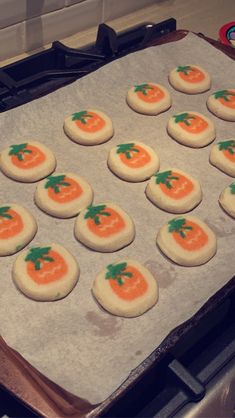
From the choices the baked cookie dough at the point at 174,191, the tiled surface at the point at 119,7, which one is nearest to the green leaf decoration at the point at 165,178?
the baked cookie dough at the point at 174,191

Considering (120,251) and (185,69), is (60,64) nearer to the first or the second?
(185,69)

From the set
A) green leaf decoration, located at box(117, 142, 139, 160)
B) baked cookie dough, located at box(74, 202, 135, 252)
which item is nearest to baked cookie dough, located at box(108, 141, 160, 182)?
green leaf decoration, located at box(117, 142, 139, 160)

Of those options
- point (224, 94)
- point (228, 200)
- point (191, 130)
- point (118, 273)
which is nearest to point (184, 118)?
point (191, 130)

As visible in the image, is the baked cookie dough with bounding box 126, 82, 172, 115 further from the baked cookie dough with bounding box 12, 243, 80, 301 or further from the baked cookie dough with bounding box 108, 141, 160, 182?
the baked cookie dough with bounding box 12, 243, 80, 301

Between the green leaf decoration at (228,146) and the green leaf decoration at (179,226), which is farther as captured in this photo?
the green leaf decoration at (228,146)

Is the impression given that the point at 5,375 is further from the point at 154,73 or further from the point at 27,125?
the point at 154,73

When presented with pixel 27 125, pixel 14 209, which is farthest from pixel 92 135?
pixel 14 209

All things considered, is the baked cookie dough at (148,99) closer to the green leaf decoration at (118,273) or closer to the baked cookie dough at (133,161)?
the baked cookie dough at (133,161)
